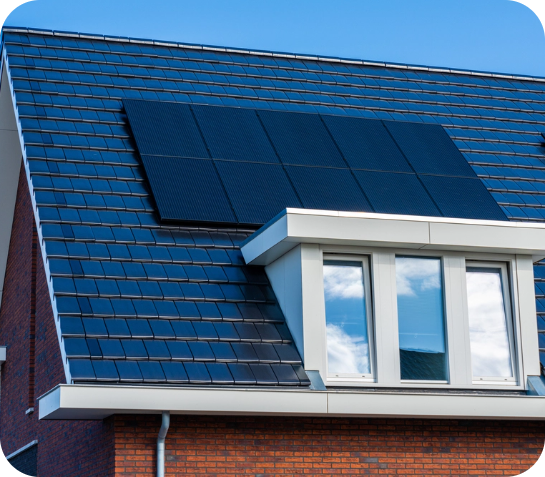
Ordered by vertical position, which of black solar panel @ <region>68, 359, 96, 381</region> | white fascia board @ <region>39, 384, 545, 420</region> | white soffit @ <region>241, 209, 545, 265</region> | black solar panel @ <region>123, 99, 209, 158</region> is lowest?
white fascia board @ <region>39, 384, 545, 420</region>

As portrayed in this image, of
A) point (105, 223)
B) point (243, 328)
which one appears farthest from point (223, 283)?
point (105, 223)

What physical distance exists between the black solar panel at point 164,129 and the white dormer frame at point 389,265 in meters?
2.41

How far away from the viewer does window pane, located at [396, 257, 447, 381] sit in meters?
11.1

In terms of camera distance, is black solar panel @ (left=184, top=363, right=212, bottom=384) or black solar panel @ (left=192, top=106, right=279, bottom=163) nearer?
black solar panel @ (left=184, top=363, right=212, bottom=384)

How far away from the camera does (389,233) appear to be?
1109 cm

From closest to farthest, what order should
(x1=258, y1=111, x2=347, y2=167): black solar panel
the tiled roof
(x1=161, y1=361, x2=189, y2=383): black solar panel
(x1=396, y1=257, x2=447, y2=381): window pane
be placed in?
(x1=161, y1=361, x2=189, y2=383): black solar panel, the tiled roof, (x1=396, y1=257, x2=447, y2=381): window pane, (x1=258, y1=111, x2=347, y2=167): black solar panel

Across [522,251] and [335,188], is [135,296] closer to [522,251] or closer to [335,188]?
[335,188]

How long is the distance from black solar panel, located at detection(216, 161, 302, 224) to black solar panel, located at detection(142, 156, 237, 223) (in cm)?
15

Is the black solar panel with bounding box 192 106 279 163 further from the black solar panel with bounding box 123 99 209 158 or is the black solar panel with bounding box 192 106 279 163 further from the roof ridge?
the roof ridge

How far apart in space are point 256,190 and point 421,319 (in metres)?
Result: 3.22

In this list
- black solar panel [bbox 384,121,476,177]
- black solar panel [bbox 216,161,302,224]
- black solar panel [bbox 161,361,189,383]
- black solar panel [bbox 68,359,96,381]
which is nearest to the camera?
black solar panel [bbox 68,359,96,381]

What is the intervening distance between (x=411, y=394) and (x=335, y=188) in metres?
3.97

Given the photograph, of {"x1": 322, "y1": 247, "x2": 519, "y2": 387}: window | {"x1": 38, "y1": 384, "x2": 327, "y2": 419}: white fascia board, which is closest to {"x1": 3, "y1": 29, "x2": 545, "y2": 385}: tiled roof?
{"x1": 38, "y1": 384, "x2": 327, "y2": 419}: white fascia board

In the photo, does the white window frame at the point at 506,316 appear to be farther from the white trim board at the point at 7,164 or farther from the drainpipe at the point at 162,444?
the white trim board at the point at 7,164
